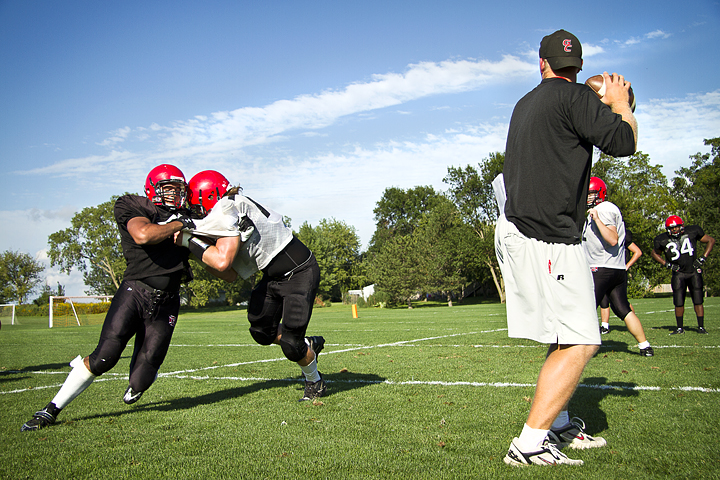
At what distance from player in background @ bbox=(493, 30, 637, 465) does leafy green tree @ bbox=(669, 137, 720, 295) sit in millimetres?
45784

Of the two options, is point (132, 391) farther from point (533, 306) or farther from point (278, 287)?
point (533, 306)

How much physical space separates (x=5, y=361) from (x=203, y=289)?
161 feet

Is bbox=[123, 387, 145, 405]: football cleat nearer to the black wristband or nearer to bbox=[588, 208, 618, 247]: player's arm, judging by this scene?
the black wristband

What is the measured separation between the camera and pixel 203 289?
56625 millimetres

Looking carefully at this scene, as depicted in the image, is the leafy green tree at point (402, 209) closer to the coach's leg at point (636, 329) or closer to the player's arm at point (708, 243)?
the player's arm at point (708, 243)

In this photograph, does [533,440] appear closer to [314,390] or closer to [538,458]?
[538,458]

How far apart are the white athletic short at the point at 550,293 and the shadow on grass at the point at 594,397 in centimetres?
107

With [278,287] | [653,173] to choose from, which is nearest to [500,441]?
[278,287]

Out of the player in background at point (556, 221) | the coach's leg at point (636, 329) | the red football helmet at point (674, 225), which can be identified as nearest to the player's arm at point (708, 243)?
the red football helmet at point (674, 225)

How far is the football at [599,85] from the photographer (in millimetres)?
2832

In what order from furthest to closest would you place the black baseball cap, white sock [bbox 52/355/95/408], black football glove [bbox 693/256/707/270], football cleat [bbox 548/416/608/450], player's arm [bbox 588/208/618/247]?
1. black football glove [bbox 693/256/707/270]
2. player's arm [bbox 588/208/618/247]
3. white sock [bbox 52/355/95/408]
4. football cleat [bbox 548/416/608/450]
5. the black baseball cap

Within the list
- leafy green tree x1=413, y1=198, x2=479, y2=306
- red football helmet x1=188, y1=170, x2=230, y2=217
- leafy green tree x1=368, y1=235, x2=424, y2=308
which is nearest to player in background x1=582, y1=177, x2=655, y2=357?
red football helmet x1=188, y1=170, x2=230, y2=217

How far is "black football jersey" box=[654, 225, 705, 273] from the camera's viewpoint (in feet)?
32.9

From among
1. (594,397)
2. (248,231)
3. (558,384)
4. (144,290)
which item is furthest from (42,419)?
(594,397)
